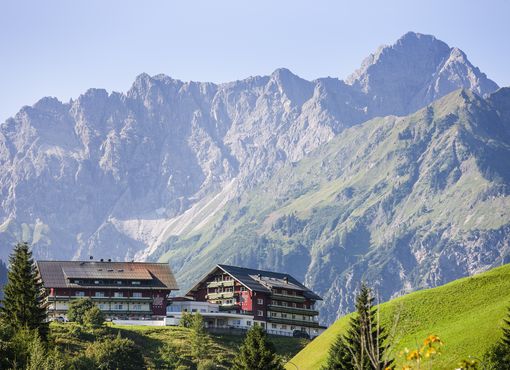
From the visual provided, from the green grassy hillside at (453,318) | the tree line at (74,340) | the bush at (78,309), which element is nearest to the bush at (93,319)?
the tree line at (74,340)

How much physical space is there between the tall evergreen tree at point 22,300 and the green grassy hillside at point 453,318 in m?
37.9

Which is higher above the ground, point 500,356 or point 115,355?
point 115,355

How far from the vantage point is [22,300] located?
135000 mm

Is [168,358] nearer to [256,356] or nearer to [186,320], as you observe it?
[186,320]

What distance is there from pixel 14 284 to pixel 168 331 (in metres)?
45.4

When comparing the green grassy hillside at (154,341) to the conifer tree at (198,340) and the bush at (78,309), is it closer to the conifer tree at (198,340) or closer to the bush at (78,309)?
the conifer tree at (198,340)

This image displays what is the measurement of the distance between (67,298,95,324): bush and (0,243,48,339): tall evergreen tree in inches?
1526

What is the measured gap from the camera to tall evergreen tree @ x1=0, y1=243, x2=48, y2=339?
13350 centimetres

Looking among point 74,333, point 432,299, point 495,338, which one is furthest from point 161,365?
point 495,338

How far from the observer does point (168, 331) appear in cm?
17575

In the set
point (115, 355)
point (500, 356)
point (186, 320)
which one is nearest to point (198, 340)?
point (186, 320)

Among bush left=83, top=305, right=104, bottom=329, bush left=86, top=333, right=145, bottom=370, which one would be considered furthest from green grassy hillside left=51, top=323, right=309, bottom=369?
bush left=86, top=333, right=145, bottom=370

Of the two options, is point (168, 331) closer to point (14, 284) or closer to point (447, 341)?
point (14, 284)

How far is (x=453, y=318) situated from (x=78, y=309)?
73473mm
